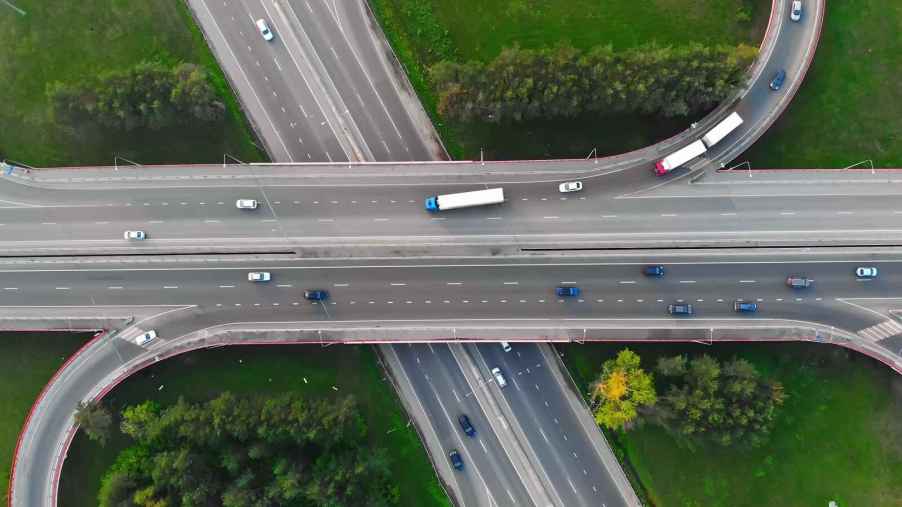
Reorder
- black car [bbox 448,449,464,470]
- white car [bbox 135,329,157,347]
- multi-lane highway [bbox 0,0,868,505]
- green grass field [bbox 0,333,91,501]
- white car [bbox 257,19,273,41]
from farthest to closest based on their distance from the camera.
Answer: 1. green grass field [bbox 0,333,91,501]
2. black car [bbox 448,449,464,470]
3. white car [bbox 257,19,273,41]
4. white car [bbox 135,329,157,347]
5. multi-lane highway [bbox 0,0,868,505]

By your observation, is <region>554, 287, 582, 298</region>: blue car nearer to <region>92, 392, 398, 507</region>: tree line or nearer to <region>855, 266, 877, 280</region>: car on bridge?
<region>92, 392, 398, 507</region>: tree line

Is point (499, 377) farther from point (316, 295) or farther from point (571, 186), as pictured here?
point (571, 186)

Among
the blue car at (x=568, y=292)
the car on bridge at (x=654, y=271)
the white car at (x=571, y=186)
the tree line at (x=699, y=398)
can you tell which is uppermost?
the white car at (x=571, y=186)

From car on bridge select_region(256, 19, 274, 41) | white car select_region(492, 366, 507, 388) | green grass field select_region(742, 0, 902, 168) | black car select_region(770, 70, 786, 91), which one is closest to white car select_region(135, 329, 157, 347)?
car on bridge select_region(256, 19, 274, 41)

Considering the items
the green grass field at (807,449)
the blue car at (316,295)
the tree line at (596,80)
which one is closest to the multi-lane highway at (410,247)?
the blue car at (316,295)

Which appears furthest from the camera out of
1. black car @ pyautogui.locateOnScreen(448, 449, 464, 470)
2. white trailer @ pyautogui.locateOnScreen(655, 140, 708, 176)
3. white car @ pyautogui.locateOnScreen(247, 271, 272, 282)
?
black car @ pyautogui.locateOnScreen(448, 449, 464, 470)

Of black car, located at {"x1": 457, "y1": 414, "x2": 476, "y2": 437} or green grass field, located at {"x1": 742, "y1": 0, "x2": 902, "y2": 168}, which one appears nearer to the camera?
green grass field, located at {"x1": 742, "y1": 0, "x2": 902, "y2": 168}

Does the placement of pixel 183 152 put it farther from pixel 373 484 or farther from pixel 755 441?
pixel 755 441

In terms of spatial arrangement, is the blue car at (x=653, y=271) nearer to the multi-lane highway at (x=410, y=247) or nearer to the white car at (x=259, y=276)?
the multi-lane highway at (x=410, y=247)
